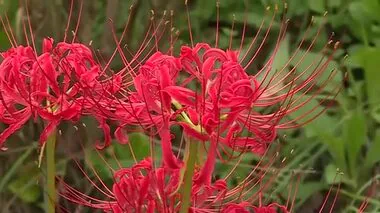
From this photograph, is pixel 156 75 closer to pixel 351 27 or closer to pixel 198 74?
pixel 198 74

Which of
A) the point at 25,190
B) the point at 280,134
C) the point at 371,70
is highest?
the point at 371,70

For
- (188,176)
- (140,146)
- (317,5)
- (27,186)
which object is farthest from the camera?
(317,5)

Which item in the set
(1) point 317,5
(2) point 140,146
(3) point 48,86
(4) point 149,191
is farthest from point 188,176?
(1) point 317,5

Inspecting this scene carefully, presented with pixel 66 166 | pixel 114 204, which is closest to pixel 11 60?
pixel 114 204

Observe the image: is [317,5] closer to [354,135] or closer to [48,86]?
[354,135]

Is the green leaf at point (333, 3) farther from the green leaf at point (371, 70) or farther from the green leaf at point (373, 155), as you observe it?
the green leaf at point (373, 155)

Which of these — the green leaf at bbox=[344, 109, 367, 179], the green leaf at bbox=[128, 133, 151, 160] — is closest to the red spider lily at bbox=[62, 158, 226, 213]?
the green leaf at bbox=[128, 133, 151, 160]
